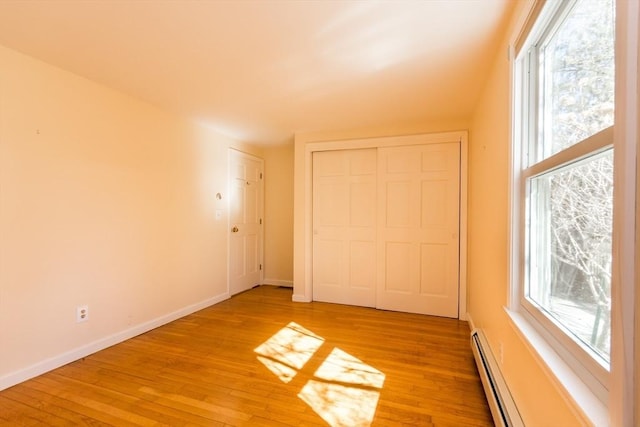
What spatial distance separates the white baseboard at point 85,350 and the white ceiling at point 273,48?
2253 millimetres

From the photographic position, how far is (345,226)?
3910mm

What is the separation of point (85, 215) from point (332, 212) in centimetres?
264

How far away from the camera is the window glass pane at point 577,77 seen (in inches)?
33.9

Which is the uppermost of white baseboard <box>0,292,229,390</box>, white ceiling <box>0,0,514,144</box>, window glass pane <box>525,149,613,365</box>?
white ceiling <box>0,0,514,144</box>

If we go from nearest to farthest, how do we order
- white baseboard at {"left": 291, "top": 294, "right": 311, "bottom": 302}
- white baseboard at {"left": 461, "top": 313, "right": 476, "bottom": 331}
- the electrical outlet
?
the electrical outlet → white baseboard at {"left": 461, "top": 313, "right": 476, "bottom": 331} → white baseboard at {"left": 291, "top": 294, "right": 311, "bottom": 302}

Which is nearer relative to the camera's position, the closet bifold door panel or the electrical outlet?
the electrical outlet

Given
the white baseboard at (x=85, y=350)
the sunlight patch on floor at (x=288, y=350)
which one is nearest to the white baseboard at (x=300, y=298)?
the sunlight patch on floor at (x=288, y=350)

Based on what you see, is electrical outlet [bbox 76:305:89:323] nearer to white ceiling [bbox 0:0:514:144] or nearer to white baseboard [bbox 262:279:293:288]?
white ceiling [bbox 0:0:514:144]

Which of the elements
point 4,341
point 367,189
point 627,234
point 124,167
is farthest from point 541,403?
point 124,167

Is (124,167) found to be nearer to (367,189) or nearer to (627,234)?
(367,189)

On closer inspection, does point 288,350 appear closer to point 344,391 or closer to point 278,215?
point 344,391

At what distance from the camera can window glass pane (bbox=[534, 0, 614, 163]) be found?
33.9 inches

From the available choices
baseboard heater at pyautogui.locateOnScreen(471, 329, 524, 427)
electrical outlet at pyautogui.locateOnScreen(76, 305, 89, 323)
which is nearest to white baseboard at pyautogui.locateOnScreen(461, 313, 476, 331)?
baseboard heater at pyautogui.locateOnScreen(471, 329, 524, 427)

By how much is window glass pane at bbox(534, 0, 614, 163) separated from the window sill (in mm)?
778
